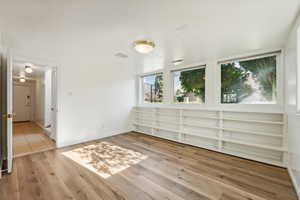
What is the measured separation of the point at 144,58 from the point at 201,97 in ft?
6.06

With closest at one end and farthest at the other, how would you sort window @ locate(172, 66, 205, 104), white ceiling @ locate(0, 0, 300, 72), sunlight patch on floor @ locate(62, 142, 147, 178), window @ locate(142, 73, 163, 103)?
white ceiling @ locate(0, 0, 300, 72) → sunlight patch on floor @ locate(62, 142, 147, 178) → window @ locate(172, 66, 205, 104) → window @ locate(142, 73, 163, 103)

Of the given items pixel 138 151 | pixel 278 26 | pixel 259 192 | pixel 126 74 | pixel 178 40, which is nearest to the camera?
pixel 259 192

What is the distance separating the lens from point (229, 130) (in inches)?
116

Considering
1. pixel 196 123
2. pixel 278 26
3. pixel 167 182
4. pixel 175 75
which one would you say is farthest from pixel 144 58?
pixel 167 182

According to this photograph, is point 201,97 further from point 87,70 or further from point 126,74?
point 87,70

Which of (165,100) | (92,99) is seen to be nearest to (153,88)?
(165,100)

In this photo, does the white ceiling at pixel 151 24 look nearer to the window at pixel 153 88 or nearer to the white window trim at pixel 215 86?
the white window trim at pixel 215 86

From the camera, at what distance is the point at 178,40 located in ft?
7.88

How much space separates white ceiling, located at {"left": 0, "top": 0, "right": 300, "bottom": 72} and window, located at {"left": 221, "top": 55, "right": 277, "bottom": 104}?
0.34 m

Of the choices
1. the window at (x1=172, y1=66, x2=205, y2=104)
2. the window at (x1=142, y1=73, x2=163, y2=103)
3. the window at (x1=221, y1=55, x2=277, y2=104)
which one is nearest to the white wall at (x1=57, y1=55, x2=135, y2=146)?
the window at (x1=142, y1=73, x2=163, y2=103)

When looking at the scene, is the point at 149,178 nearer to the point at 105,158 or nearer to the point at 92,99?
the point at 105,158

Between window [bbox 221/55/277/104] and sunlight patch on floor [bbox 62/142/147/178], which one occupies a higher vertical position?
window [bbox 221/55/277/104]

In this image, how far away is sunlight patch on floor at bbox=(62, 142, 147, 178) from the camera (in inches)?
89.8

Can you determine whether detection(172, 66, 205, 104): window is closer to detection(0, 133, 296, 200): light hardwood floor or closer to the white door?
detection(0, 133, 296, 200): light hardwood floor
